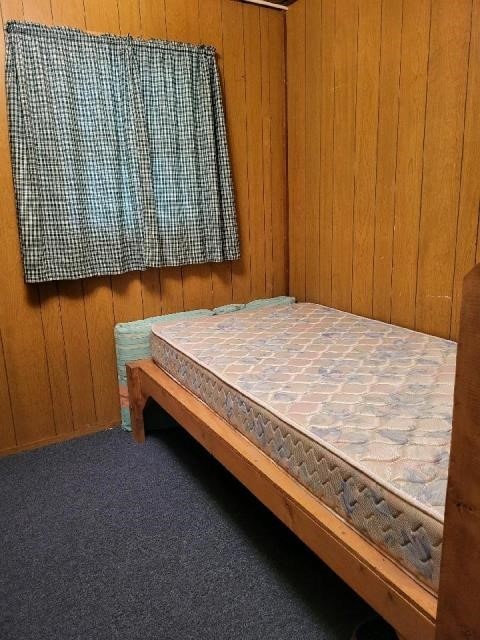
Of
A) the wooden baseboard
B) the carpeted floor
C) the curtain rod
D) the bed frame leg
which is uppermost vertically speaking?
the curtain rod

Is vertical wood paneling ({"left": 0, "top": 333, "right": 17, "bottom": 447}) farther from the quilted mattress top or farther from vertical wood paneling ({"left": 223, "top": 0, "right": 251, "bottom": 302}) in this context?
vertical wood paneling ({"left": 223, "top": 0, "right": 251, "bottom": 302})

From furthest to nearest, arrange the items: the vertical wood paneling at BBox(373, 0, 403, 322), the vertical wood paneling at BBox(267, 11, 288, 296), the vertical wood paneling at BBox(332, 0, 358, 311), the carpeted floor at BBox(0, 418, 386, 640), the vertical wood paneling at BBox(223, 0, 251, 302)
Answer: the vertical wood paneling at BBox(267, 11, 288, 296) < the vertical wood paneling at BBox(223, 0, 251, 302) < the vertical wood paneling at BBox(332, 0, 358, 311) < the vertical wood paneling at BBox(373, 0, 403, 322) < the carpeted floor at BBox(0, 418, 386, 640)

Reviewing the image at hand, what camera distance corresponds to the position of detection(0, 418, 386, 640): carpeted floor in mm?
1376

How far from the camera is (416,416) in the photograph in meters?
1.34

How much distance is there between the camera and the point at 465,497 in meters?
0.73

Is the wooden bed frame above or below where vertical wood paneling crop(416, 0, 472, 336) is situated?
below

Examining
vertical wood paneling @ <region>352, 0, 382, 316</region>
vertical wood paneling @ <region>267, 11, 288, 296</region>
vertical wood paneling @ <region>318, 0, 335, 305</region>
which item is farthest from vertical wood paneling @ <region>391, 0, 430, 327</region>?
vertical wood paneling @ <region>267, 11, 288, 296</region>

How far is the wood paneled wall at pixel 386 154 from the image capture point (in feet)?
6.28

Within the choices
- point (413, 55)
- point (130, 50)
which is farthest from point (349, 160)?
point (130, 50)

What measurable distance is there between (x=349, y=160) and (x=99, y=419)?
1894 millimetres

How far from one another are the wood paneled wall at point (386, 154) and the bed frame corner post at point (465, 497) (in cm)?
140

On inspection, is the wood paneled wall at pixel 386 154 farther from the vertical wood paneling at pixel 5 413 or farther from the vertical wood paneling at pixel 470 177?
the vertical wood paneling at pixel 5 413

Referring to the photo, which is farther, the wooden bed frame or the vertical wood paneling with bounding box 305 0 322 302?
the vertical wood paneling with bounding box 305 0 322 302

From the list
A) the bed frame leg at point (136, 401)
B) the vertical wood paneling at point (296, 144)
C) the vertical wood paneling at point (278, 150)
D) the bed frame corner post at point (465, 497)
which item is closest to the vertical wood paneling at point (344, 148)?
the vertical wood paneling at point (296, 144)
